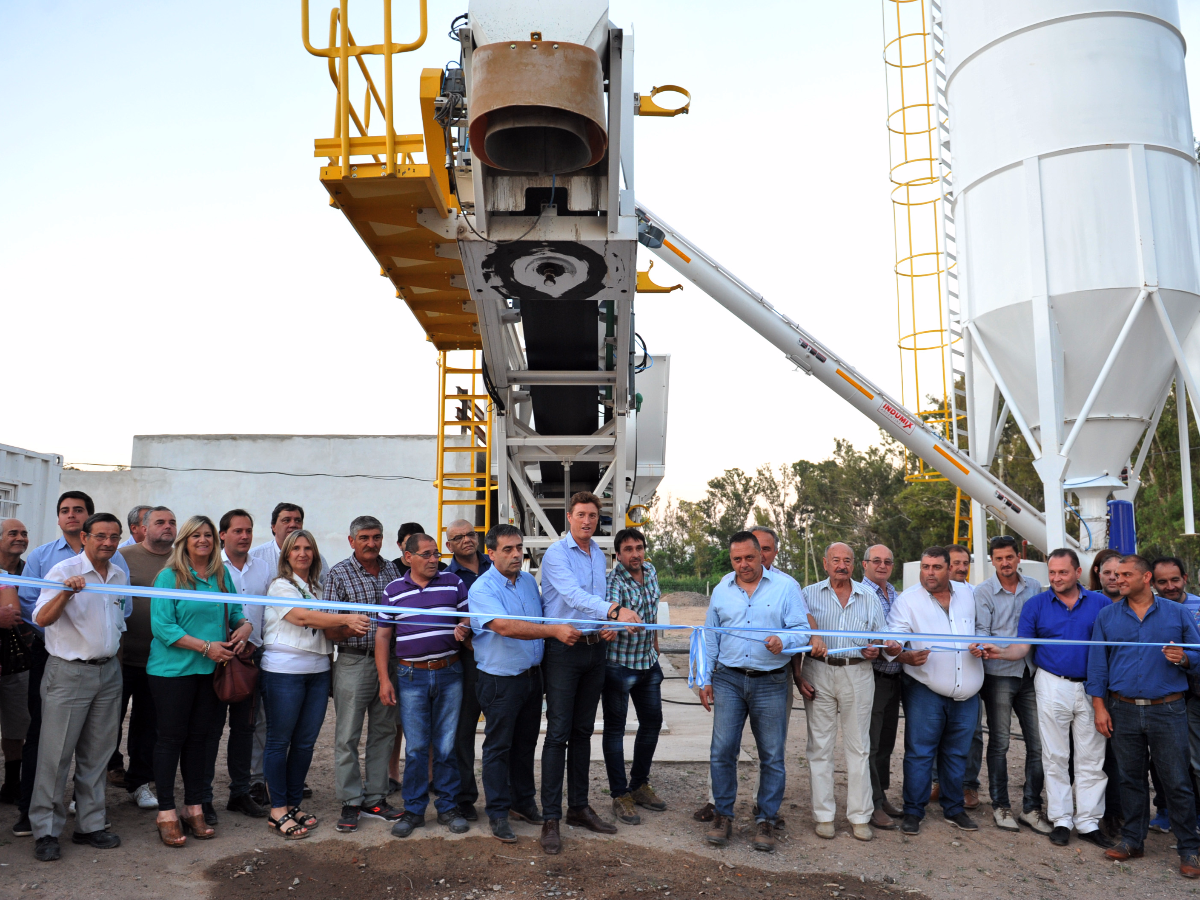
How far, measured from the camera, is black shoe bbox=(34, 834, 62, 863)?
463 cm

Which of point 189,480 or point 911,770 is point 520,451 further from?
point 189,480

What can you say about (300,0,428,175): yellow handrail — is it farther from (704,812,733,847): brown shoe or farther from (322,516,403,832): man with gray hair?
(704,812,733,847): brown shoe

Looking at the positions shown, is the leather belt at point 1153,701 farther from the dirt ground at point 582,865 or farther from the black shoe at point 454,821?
the black shoe at point 454,821

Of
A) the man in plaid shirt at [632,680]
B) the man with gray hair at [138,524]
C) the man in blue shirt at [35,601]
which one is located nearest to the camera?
the man in blue shirt at [35,601]

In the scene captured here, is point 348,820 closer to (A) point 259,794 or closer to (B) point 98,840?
(A) point 259,794

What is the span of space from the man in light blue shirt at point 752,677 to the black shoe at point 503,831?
1157mm

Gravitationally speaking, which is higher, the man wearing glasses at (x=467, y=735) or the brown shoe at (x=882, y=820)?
the man wearing glasses at (x=467, y=735)

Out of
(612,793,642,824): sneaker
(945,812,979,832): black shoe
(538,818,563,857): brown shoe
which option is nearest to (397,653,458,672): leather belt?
(538,818,563,857): brown shoe

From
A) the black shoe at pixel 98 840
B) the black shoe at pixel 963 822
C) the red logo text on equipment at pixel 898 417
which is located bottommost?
the black shoe at pixel 963 822

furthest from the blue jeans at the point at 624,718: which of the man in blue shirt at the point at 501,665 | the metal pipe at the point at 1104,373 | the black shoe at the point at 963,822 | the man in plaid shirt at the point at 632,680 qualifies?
the metal pipe at the point at 1104,373

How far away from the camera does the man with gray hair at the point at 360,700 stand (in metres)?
5.37

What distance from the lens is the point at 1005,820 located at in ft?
18.6

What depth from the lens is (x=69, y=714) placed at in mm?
4680

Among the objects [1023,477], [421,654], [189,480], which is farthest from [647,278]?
[1023,477]
